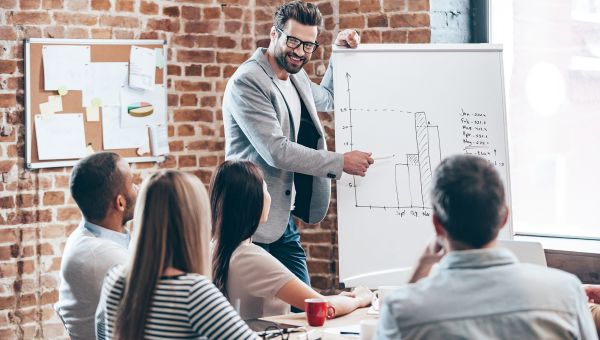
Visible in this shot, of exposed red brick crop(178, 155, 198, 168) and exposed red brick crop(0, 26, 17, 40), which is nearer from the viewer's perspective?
exposed red brick crop(0, 26, 17, 40)

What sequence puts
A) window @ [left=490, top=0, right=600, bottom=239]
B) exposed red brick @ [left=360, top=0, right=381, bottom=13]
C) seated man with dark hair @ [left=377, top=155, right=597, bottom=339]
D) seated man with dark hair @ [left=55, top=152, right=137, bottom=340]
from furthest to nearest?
exposed red brick @ [left=360, top=0, right=381, bottom=13]
window @ [left=490, top=0, right=600, bottom=239]
seated man with dark hair @ [left=55, top=152, right=137, bottom=340]
seated man with dark hair @ [left=377, top=155, right=597, bottom=339]

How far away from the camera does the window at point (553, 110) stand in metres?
3.87

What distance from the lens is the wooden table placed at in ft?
7.63

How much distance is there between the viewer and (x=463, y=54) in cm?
349

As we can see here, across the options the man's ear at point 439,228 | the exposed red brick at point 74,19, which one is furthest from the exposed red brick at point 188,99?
the man's ear at point 439,228

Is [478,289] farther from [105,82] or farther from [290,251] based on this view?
[105,82]

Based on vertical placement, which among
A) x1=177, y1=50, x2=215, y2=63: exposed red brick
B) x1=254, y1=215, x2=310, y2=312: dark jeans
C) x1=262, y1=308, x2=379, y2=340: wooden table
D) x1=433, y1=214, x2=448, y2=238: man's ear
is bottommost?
x1=262, y1=308, x2=379, y2=340: wooden table

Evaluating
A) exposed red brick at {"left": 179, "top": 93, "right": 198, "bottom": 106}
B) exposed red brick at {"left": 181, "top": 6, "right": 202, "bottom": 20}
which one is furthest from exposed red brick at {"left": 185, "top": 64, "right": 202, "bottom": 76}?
exposed red brick at {"left": 181, "top": 6, "right": 202, "bottom": 20}

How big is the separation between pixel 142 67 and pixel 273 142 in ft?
4.30

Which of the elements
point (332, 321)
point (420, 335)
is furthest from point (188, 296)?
point (332, 321)

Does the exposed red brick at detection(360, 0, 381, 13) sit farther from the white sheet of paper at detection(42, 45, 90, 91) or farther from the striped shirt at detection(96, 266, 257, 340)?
the striped shirt at detection(96, 266, 257, 340)

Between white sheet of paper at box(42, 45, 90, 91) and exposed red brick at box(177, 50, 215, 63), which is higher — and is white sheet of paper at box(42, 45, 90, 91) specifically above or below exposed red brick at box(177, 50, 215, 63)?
below

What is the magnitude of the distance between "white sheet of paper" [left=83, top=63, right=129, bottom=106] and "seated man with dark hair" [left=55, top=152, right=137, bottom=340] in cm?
183

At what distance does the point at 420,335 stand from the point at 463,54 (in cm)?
216
